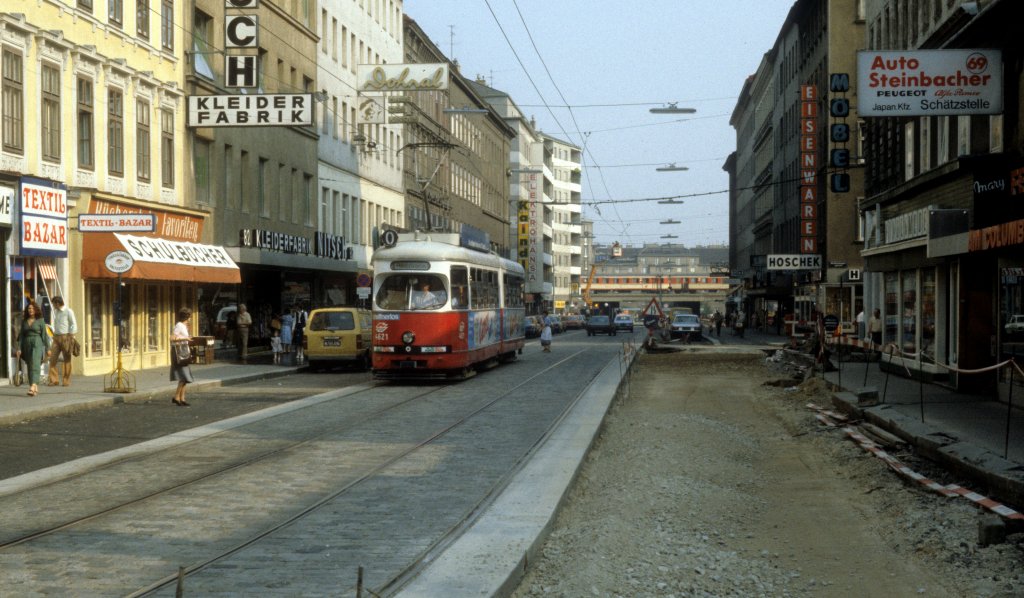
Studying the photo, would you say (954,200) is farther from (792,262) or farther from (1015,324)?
(792,262)

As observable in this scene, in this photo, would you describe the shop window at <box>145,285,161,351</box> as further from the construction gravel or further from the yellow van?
the construction gravel

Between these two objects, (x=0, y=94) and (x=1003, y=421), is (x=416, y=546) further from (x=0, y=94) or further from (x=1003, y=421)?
(x=0, y=94)

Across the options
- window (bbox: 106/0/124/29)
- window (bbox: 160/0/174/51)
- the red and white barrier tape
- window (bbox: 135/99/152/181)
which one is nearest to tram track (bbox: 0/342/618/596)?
the red and white barrier tape

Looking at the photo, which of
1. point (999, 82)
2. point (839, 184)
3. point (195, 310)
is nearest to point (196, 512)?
point (999, 82)

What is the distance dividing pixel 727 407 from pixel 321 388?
29.7 feet

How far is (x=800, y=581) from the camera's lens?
8578 mm

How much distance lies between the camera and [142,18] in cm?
3278

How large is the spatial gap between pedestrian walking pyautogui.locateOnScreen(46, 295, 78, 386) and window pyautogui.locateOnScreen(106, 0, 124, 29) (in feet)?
28.1

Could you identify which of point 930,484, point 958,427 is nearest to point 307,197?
point 958,427

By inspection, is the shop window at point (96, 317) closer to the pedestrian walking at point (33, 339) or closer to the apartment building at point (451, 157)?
the pedestrian walking at point (33, 339)

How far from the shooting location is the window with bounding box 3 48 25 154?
985 inches

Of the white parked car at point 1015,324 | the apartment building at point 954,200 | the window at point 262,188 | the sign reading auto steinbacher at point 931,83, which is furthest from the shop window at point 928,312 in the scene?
the window at point 262,188

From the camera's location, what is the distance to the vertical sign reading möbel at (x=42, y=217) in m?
25.3

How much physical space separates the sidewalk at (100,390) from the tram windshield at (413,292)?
4205mm
